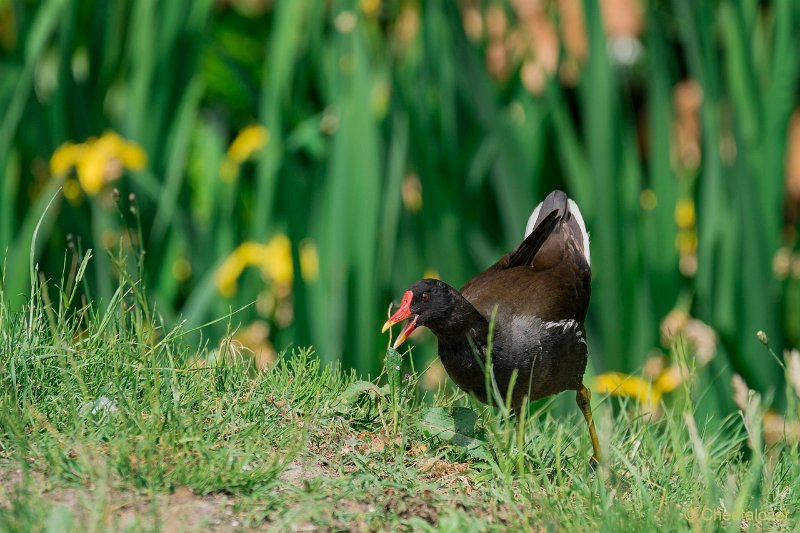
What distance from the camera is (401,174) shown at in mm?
3689

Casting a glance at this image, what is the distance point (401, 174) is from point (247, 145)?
87cm

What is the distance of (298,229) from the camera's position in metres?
3.77

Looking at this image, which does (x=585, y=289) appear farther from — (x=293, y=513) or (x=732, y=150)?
(x=293, y=513)

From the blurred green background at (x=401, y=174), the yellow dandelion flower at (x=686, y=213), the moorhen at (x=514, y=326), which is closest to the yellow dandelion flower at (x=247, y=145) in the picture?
the blurred green background at (x=401, y=174)

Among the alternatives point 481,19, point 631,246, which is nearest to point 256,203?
point 481,19

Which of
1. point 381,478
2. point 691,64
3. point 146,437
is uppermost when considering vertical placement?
point 691,64

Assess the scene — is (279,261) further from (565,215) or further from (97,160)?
(565,215)

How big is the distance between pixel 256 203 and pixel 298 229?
1.01 feet

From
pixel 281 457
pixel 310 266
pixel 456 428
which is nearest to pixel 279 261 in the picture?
pixel 310 266

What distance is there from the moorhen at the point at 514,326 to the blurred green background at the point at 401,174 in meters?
0.64

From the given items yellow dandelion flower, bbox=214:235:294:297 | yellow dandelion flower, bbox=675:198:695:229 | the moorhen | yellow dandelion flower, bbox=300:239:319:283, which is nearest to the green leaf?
the moorhen

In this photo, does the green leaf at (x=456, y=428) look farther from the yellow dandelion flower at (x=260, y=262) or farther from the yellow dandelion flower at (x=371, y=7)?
the yellow dandelion flower at (x=371, y=7)

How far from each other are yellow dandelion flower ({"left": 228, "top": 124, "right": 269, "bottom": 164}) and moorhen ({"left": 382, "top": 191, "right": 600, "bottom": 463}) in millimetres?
1446

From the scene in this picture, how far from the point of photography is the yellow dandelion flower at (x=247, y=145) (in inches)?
167
